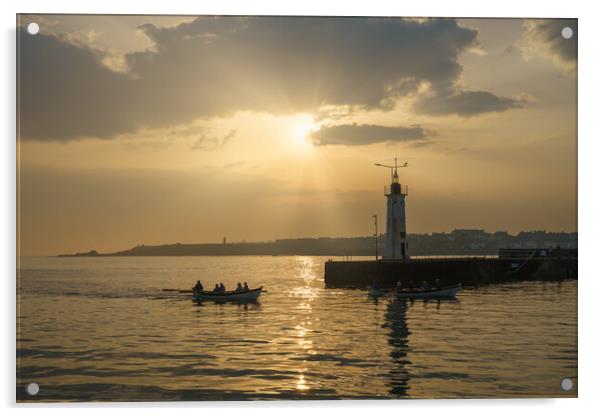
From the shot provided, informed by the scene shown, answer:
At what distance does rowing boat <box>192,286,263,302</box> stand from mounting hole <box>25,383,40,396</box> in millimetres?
9203

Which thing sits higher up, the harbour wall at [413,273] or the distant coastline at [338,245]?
the distant coastline at [338,245]

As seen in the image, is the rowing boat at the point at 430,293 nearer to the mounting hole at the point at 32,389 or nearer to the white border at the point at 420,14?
the white border at the point at 420,14

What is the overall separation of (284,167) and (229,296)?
431 inches

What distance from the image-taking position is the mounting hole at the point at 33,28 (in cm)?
1009

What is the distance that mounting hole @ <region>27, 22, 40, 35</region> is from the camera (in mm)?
10086

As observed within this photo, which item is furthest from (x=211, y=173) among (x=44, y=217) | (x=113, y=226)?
(x=44, y=217)

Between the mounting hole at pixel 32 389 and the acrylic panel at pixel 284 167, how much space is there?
0.09 feet

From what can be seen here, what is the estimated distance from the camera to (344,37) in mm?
10562

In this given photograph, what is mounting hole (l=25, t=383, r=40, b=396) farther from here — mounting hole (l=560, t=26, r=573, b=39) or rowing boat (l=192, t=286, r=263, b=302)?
rowing boat (l=192, t=286, r=263, b=302)

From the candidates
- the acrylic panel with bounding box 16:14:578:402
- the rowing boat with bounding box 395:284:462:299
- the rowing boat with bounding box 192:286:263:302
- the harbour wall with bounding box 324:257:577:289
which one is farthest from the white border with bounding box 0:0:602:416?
the harbour wall with bounding box 324:257:577:289

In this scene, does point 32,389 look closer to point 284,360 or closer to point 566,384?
point 284,360

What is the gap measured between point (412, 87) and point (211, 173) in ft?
11.5

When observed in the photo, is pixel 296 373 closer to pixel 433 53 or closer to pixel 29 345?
pixel 29 345

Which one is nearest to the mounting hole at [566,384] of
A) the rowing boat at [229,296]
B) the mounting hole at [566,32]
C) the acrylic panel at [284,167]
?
the acrylic panel at [284,167]
